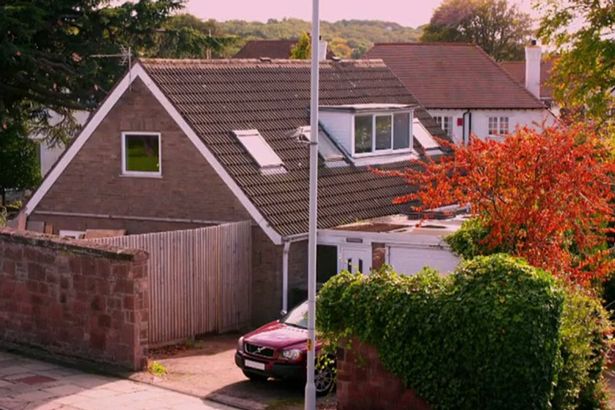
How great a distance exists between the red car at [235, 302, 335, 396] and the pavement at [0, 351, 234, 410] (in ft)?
3.48

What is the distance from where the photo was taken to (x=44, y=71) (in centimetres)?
3875

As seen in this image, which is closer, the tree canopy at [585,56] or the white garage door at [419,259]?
the white garage door at [419,259]

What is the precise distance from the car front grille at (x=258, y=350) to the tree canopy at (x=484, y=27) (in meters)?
84.7

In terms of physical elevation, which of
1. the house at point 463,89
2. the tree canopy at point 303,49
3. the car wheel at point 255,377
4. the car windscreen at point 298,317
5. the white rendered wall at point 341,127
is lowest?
the car wheel at point 255,377

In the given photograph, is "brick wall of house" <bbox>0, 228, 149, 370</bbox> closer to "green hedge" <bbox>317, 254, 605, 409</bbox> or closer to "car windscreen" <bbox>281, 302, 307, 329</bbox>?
"car windscreen" <bbox>281, 302, 307, 329</bbox>

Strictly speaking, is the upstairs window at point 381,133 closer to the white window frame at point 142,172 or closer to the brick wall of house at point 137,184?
the brick wall of house at point 137,184

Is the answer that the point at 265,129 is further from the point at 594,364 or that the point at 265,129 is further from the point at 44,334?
the point at 594,364

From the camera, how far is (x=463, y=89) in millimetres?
53469

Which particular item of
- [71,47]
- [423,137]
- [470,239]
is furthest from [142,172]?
[71,47]

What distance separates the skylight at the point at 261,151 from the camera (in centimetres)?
2530

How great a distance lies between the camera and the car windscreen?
64.2 ft

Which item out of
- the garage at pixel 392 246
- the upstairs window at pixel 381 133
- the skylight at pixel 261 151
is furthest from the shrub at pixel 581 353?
the upstairs window at pixel 381 133

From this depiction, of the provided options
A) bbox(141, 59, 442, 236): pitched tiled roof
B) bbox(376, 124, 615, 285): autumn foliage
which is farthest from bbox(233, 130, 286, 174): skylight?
bbox(376, 124, 615, 285): autumn foliage

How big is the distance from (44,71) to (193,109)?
15142 millimetres
